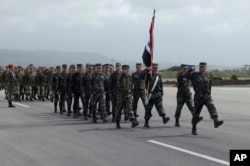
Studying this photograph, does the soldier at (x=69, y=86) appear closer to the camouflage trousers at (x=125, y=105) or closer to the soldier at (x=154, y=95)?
the camouflage trousers at (x=125, y=105)

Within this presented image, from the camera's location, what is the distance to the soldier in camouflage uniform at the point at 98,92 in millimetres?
15188

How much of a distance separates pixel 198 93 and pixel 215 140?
4.56 ft

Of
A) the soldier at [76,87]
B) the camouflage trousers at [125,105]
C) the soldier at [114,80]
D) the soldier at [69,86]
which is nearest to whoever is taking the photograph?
the camouflage trousers at [125,105]

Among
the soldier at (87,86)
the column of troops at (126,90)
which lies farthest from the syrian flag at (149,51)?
the soldier at (87,86)

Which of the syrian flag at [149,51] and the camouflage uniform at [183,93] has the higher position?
the syrian flag at [149,51]

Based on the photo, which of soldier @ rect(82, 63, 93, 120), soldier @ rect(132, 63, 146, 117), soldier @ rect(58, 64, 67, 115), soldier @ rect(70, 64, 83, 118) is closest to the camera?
soldier @ rect(132, 63, 146, 117)

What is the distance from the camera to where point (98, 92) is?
15.3 metres

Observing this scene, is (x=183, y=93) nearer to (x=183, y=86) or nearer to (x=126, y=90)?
(x=183, y=86)

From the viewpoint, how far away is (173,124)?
1470 cm

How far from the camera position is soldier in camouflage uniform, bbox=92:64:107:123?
49.8 feet

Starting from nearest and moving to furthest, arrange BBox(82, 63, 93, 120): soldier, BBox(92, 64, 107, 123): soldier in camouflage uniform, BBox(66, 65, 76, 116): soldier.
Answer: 1. BBox(92, 64, 107, 123): soldier in camouflage uniform
2. BBox(82, 63, 93, 120): soldier
3. BBox(66, 65, 76, 116): soldier

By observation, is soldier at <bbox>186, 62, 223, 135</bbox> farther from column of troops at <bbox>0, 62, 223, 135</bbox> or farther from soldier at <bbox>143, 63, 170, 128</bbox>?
soldier at <bbox>143, 63, 170, 128</bbox>

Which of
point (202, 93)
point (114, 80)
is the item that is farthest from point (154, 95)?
point (202, 93)

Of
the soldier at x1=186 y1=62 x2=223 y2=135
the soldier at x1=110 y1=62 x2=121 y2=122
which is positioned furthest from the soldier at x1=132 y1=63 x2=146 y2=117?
the soldier at x1=186 y1=62 x2=223 y2=135
